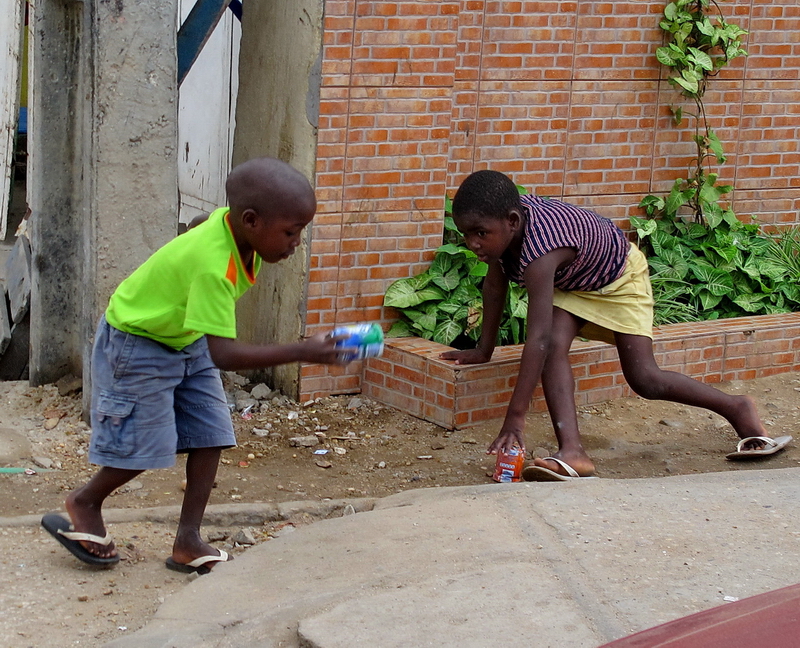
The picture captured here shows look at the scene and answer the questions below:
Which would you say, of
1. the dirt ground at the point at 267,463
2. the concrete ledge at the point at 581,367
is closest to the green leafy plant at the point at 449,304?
the concrete ledge at the point at 581,367

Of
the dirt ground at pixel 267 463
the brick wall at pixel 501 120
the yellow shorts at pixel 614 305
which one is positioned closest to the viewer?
the dirt ground at pixel 267 463

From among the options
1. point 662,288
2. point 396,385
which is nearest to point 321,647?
point 396,385

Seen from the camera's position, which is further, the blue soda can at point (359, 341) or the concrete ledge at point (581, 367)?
the concrete ledge at point (581, 367)

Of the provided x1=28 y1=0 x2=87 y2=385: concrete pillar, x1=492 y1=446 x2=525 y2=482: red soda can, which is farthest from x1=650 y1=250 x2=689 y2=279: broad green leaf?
x1=28 y1=0 x2=87 y2=385: concrete pillar

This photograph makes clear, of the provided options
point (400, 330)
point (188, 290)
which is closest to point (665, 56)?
point (400, 330)

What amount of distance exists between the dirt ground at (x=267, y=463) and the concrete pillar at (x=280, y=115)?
0.39 metres

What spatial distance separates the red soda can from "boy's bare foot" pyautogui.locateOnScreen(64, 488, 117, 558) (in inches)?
63.5

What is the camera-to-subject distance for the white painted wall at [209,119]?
6781 millimetres

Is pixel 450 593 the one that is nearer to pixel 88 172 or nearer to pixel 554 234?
pixel 554 234

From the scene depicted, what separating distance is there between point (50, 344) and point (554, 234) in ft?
8.42

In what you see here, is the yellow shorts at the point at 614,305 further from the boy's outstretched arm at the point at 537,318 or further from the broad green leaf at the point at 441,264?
the broad green leaf at the point at 441,264

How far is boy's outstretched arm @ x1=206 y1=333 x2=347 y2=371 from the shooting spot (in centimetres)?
320

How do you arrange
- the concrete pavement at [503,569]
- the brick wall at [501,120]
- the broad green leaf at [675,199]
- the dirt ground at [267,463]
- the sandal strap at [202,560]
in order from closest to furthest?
the concrete pavement at [503,569]
the dirt ground at [267,463]
the sandal strap at [202,560]
the brick wall at [501,120]
the broad green leaf at [675,199]

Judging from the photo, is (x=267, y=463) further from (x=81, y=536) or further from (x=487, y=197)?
(x=487, y=197)
